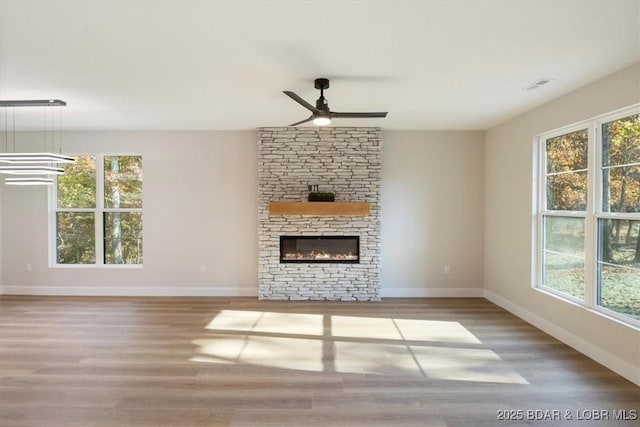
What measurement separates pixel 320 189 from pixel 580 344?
3.72 meters

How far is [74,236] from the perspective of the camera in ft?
19.3

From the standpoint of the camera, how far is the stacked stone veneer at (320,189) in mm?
5531

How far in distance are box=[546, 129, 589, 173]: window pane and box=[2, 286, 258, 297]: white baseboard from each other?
4.51 meters

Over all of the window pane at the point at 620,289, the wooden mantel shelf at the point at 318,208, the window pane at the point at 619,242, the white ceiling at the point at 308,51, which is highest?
the white ceiling at the point at 308,51

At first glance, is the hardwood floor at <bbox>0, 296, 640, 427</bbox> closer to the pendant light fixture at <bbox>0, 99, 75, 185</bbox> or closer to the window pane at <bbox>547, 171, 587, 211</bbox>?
the window pane at <bbox>547, 171, 587, 211</bbox>

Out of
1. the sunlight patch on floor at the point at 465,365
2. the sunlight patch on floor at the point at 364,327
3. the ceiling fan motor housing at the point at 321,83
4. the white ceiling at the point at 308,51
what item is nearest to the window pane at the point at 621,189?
the white ceiling at the point at 308,51

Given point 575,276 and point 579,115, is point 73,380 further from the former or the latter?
point 579,115

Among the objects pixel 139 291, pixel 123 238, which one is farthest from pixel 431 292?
pixel 123 238

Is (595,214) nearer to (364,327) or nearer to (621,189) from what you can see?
(621,189)

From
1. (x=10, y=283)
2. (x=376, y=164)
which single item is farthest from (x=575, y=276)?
(x=10, y=283)

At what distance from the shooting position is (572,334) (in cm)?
365

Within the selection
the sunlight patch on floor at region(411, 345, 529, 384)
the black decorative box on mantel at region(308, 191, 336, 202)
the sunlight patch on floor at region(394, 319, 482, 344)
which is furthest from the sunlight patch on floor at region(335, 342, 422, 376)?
the black decorative box on mantel at region(308, 191, 336, 202)

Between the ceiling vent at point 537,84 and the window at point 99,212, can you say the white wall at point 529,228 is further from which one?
the window at point 99,212

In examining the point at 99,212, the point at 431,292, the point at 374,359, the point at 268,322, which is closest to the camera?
the point at 374,359
